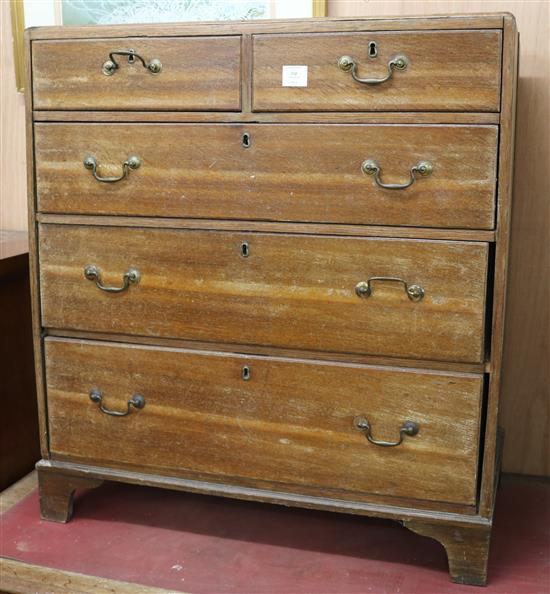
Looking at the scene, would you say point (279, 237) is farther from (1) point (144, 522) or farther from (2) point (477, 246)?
(1) point (144, 522)

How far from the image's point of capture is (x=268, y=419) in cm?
188

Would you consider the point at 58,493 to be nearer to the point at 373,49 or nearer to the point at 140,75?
the point at 140,75

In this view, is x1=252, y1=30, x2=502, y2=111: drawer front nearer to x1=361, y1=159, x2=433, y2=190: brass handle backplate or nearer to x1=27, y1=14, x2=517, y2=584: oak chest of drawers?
x1=27, y1=14, x2=517, y2=584: oak chest of drawers

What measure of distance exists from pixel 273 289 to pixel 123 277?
353 millimetres

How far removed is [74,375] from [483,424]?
37.3 inches

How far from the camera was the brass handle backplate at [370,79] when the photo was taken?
1658 millimetres

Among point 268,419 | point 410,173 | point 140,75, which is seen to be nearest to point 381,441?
point 268,419

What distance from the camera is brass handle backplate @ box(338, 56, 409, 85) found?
5.44 ft

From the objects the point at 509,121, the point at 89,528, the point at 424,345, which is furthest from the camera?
the point at 89,528

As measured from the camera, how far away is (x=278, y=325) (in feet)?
6.00

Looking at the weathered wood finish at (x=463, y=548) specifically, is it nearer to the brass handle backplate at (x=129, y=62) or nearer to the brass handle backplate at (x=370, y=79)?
the brass handle backplate at (x=370, y=79)

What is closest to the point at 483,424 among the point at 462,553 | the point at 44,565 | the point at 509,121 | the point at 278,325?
the point at 462,553

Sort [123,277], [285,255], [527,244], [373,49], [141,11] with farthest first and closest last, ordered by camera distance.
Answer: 1. [141,11]
2. [527,244]
3. [123,277]
4. [285,255]
5. [373,49]

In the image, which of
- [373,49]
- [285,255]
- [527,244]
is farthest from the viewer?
[527,244]
